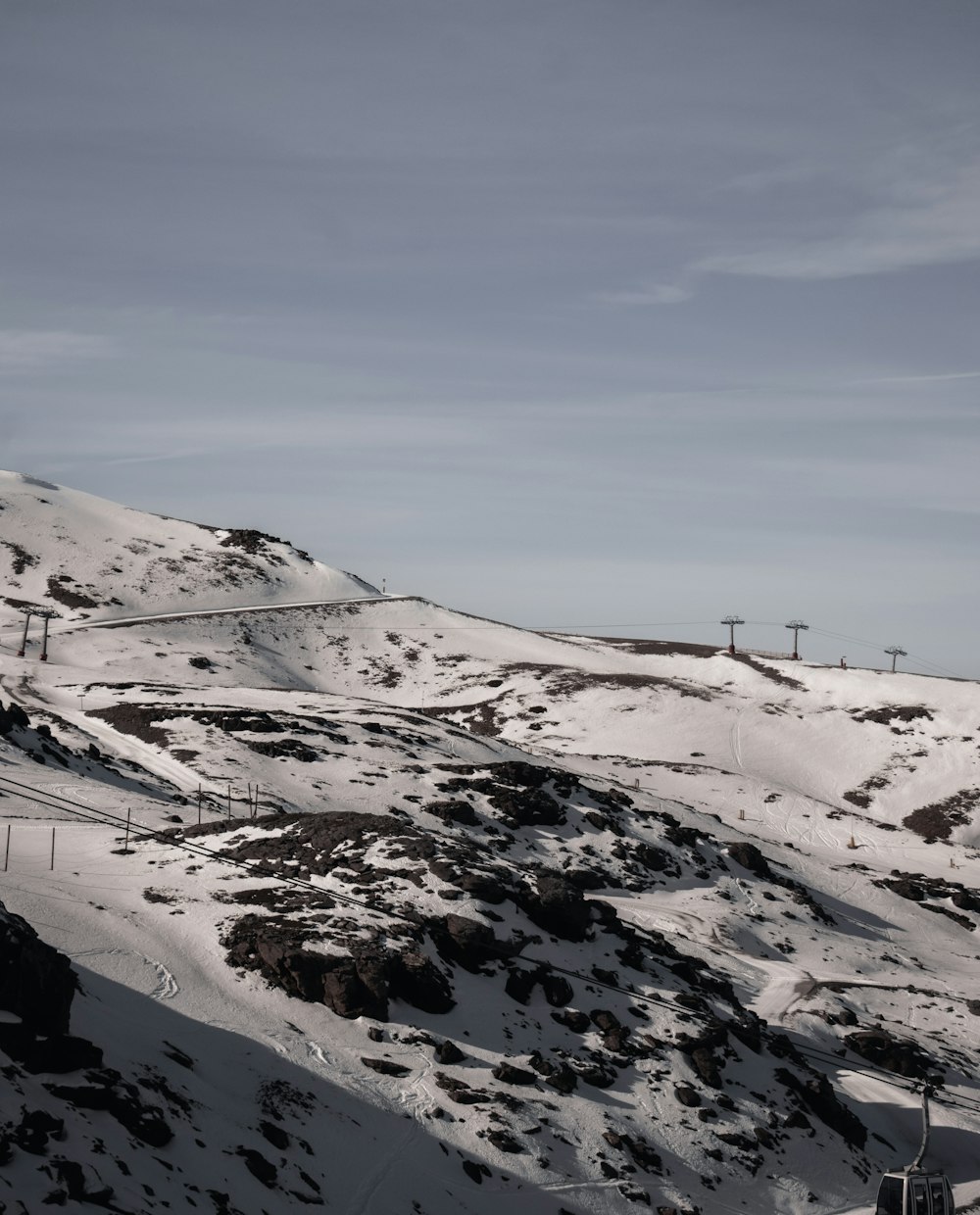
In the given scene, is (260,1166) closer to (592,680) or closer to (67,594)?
(592,680)

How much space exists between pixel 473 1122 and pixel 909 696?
99572mm

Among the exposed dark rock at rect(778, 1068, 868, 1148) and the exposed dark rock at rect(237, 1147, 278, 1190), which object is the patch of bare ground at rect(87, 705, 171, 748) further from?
the exposed dark rock at rect(237, 1147, 278, 1190)

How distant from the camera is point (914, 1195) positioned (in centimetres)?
2759

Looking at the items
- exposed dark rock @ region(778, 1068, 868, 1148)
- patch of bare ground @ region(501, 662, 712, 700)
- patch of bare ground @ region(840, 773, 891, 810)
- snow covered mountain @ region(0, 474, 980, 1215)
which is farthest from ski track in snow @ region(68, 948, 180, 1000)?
patch of bare ground @ region(501, 662, 712, 700)

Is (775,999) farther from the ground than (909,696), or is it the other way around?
(909,696)

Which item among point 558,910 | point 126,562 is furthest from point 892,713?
point 126,562

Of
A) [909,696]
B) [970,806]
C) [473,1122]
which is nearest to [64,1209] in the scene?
[473,1122]

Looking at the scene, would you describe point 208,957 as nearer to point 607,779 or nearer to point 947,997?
point 947,997

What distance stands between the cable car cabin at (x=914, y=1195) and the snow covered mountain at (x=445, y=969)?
4.07 m

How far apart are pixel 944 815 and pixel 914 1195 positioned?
235 feet

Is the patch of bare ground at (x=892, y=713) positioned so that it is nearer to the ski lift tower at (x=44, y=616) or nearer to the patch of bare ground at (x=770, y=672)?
the patch of bare ground at (x=770, y=672)

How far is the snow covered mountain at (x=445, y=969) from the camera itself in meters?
25.2

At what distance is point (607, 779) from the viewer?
281 ft

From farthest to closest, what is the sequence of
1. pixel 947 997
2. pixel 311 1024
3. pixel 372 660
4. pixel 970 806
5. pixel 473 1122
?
pixel 372 660
pixel 970 806
pixel 947 997
pixel 311 1024
pixel 473 1122
